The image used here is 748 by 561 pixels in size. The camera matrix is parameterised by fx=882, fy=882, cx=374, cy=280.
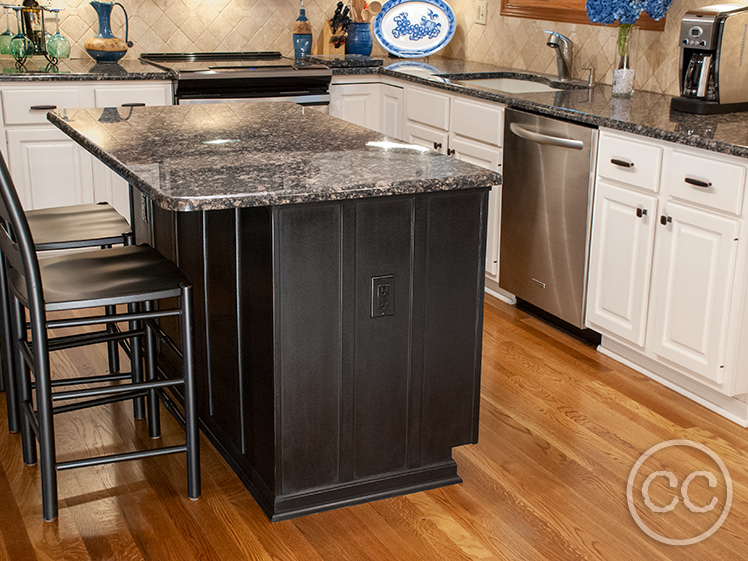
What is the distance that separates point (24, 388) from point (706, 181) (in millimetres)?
2122

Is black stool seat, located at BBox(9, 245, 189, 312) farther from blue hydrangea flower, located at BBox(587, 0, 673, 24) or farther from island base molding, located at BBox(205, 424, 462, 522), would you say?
blue hydrangea flower, located at BBox(587, 0, 673, 24)

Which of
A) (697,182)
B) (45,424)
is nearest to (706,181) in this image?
(697,182)

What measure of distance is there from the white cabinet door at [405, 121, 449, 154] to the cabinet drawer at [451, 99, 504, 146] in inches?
4.2

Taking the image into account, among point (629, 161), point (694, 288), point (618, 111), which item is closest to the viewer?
point (694, 288)

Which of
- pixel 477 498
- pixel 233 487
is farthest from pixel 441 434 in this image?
pixel 233 487

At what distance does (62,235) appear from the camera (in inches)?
103

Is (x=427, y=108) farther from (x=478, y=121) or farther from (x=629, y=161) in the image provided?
(x=629, y=161)

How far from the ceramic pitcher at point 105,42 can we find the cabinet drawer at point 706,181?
9.78 ft

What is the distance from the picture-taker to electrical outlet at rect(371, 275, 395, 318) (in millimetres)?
2201

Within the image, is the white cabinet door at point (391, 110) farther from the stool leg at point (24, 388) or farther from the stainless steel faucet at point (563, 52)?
the stool leg at point (24, 388)

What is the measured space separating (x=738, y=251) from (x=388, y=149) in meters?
1.14

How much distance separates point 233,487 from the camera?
95.7 inches

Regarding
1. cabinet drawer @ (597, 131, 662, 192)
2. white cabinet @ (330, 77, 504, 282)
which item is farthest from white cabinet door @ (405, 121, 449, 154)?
cabinet drawer @ (597, 131, 662, 192)

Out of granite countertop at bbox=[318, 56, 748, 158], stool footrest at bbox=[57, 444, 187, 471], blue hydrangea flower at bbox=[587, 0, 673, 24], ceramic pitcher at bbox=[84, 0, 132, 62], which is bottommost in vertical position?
stool footrest at bbox=[57, 444, 187, 471]
